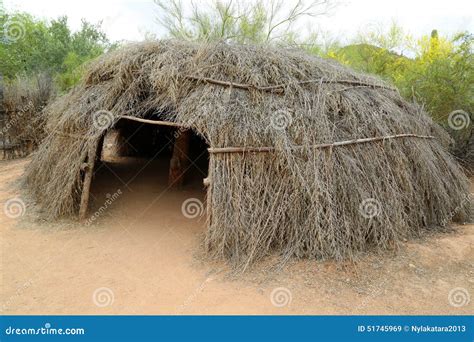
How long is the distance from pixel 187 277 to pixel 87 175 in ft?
9.68

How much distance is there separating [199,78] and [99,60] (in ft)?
8.79

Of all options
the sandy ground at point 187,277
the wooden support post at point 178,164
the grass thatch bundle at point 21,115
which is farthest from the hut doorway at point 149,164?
the grass thatch bundle at point 21,115

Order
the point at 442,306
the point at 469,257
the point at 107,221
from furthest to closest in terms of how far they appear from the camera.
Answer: the point at 107,221 → the point at 469,257 → the point at 442,306

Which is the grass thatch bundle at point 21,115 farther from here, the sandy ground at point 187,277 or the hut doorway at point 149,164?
the sandy ground at point 187,277

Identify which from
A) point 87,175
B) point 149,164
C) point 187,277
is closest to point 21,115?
point 149,164

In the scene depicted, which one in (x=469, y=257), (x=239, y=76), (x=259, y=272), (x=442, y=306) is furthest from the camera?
(x=239, y=76)

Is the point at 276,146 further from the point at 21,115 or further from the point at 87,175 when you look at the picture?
the point at 21,115

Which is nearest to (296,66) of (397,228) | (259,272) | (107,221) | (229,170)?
(229,170)

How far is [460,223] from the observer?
6.69 meters

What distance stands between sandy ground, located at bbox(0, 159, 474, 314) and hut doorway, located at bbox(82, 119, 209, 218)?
1.54 meters

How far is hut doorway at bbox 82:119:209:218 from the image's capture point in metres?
7.74

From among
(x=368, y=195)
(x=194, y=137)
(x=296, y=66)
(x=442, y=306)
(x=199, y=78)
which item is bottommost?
(x=442, y=306)

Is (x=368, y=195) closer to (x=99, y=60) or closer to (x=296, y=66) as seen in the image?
(x=296, y=66)

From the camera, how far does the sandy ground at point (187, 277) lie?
3.97 m
